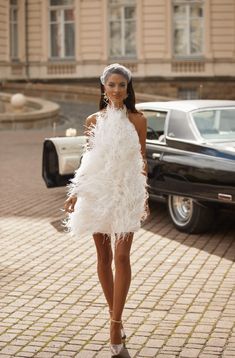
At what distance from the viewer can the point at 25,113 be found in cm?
2688

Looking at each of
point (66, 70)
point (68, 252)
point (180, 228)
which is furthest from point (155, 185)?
point (66, 70)

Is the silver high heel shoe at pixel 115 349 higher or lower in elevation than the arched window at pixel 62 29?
lower

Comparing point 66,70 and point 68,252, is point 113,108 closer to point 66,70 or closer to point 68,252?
point 68,252

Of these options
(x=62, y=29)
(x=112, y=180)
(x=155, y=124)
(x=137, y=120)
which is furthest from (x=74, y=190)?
(x=62, y=29)

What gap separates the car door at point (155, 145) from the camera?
10789 mm

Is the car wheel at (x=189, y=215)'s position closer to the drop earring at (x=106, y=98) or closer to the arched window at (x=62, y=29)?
the drop earring at (x=106, y=98)

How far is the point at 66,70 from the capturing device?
37312 mm

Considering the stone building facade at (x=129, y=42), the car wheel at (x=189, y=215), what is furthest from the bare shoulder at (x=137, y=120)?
the stone building facade at (x=129, y=42)

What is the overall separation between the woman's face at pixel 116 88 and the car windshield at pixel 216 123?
4.74m

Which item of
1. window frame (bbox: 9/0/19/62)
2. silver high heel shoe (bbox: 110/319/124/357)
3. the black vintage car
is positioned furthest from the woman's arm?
window frame (bbox: 9/0/19/62)

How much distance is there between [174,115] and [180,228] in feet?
5.05

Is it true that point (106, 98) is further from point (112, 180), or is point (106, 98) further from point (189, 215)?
point (189, 215)

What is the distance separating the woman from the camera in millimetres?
5691

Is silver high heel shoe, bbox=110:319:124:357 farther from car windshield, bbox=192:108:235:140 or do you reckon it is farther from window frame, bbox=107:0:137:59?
window frame, bbox=107:0:137:59
